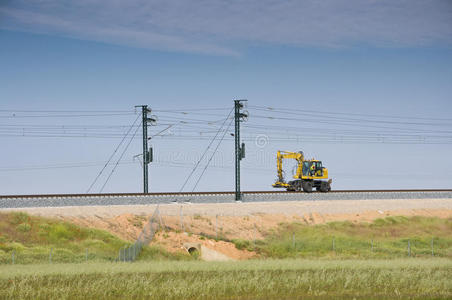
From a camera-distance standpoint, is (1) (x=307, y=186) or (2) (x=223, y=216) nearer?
(2) (x=223, y=216)

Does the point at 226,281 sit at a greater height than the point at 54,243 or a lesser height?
lesser

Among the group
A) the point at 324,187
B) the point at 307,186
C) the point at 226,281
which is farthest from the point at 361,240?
the point at 226,281

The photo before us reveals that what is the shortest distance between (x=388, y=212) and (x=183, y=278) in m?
32.3

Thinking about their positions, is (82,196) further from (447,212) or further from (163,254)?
(447,212)

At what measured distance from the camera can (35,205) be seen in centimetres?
4309

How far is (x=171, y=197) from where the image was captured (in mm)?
47062

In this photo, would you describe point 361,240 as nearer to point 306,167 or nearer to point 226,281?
point 306,167

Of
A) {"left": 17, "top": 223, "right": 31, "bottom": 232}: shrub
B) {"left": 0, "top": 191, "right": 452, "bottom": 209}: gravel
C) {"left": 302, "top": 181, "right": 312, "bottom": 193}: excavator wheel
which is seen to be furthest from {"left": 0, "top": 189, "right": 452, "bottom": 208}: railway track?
{"left": 17, "top": 223, "right": 31, "bottom": 232}: shrub

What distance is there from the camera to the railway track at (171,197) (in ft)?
143

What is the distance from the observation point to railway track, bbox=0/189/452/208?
43.6 metres

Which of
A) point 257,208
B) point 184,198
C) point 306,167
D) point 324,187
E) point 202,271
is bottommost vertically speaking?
point 202,271

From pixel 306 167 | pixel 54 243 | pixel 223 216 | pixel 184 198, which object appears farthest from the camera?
pixel 306 167

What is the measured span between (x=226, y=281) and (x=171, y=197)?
22.3 meters

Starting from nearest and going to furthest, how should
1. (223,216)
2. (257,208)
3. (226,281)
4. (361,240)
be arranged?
(226,281) → (361,240) → (223,216) → (257,208)
